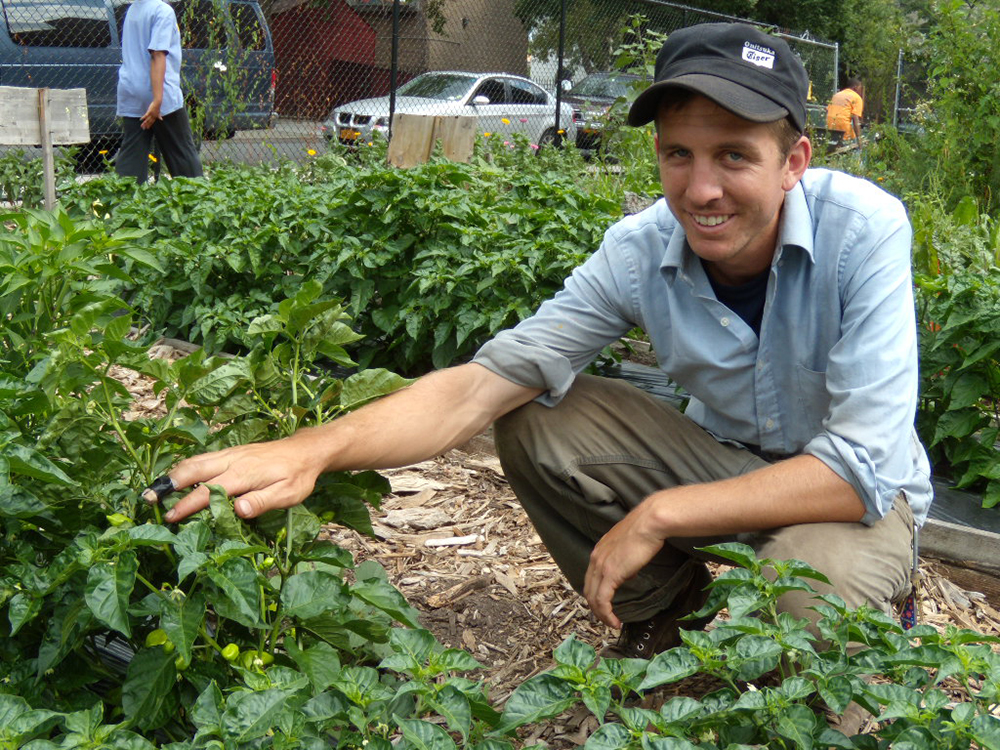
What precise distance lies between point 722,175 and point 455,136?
4011mm

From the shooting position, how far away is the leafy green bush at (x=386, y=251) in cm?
414

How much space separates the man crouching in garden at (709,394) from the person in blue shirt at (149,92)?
234 inches

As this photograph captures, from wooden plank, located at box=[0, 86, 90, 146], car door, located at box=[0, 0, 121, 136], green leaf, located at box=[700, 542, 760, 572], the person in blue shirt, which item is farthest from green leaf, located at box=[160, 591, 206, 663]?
car door, located at box=[0, 0, 121, 136]

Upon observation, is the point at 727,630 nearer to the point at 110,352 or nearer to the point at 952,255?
the point at 110,352

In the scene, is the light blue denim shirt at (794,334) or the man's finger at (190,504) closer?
the man's finger at (190,504)

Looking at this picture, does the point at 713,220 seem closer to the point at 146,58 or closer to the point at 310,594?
the point at 310,594

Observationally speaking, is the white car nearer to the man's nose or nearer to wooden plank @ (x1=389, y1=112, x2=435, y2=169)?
wooden plank @ (x1=389, y1=112, x2=435, y2=169)

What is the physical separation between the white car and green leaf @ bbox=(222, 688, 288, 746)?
12953 mm

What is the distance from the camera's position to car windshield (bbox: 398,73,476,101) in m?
15.4

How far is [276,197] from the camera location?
4.99m

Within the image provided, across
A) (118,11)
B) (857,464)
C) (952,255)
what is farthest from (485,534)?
(118,11)

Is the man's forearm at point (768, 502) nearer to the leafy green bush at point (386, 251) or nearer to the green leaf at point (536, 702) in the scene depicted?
the green leaf at point (536, 702)

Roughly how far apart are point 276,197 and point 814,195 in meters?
3.06

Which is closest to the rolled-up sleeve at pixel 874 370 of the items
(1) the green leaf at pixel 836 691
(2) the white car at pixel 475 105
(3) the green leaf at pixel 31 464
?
(1) the green leaf at pixel 836 691
